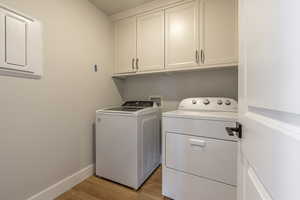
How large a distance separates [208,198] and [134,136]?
2.88 feet

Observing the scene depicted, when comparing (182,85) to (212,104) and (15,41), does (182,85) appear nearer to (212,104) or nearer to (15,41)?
(212,104)

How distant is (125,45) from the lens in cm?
213

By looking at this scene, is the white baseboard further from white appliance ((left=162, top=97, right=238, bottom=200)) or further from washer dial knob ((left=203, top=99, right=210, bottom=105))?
washer dial knob ((left=203, top=99, right=210, bottom=105))

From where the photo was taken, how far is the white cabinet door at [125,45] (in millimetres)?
2061

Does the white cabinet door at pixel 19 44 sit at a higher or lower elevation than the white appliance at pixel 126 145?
higher

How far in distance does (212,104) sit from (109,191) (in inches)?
60.5

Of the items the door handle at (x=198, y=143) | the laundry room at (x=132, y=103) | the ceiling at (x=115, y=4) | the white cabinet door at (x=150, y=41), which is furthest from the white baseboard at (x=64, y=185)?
the ceiling at (x=115, y=4)

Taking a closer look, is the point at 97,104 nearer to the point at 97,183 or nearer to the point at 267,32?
the point at 97,183

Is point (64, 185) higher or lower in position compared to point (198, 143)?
lower

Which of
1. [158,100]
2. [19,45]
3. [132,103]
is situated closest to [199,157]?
[158,100]

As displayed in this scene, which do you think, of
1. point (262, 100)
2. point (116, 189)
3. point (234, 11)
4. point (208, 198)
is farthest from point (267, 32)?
point (116, 189)

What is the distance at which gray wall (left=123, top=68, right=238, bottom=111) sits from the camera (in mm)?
Result: 1816

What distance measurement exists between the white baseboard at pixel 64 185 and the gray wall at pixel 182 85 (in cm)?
128

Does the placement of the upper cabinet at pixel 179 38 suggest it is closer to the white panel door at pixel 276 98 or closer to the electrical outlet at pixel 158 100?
the electrical outlet at pixel 158 100
